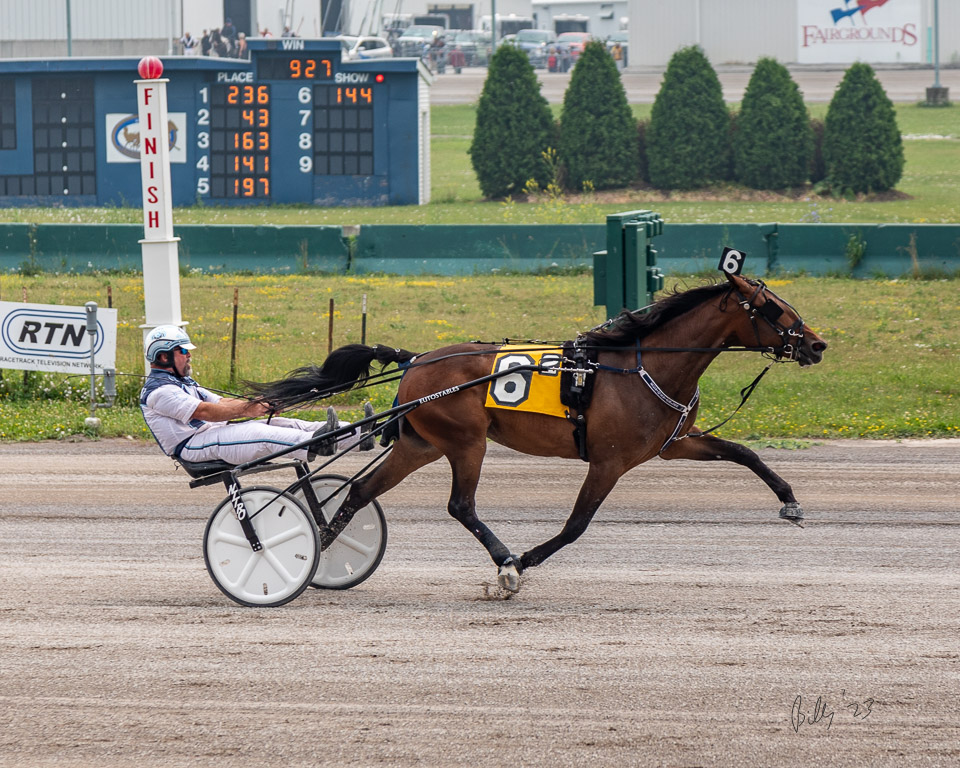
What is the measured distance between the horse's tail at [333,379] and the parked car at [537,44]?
49.6 metres

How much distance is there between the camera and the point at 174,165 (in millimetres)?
28625

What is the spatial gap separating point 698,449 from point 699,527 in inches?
50.9

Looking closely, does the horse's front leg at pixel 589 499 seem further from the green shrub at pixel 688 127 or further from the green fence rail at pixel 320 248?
the green shrub at pixel 688 127

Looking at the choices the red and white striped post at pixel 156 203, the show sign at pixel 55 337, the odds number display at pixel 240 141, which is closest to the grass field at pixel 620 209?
the odds number display at pixel 240 141

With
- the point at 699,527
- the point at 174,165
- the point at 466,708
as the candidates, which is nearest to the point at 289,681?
the point at 466,708

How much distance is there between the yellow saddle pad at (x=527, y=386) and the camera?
6.33m

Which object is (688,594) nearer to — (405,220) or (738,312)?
(738,312)

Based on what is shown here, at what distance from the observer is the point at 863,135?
28.7 metres

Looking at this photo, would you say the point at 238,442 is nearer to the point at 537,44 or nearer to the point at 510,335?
the point at 510,335

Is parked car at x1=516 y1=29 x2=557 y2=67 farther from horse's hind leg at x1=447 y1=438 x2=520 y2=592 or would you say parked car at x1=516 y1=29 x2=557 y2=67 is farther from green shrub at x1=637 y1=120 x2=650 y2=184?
horse's hind leg at x1=447 y1=438 x2=520 y2=592

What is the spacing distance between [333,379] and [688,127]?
81.4 feet

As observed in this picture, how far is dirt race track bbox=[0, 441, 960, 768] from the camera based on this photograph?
15.4 ft
